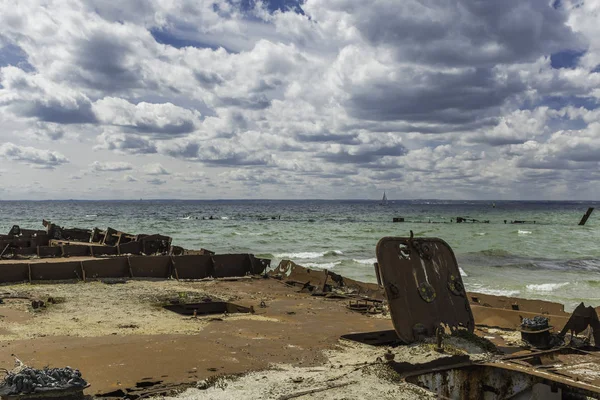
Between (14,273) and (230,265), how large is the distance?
20.1 ft

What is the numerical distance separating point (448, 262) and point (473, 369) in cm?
223

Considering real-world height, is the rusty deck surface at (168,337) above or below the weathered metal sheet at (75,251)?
below

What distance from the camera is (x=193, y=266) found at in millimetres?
16828

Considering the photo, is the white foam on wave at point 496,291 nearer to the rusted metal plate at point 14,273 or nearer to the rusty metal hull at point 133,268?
the rusty metal hull at point 133,268

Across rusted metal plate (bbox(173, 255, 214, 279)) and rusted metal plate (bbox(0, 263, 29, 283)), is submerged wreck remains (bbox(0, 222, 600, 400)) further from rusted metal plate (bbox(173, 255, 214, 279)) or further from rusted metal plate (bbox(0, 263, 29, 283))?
rusted metal plate (bbox(173, 255, 214, 279))

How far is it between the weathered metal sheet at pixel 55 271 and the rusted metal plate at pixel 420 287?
10437mm

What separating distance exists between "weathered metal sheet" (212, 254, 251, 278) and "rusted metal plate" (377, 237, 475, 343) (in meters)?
9.31

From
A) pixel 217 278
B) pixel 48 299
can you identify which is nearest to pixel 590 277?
pixel 217 278

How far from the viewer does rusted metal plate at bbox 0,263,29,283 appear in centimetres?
1473

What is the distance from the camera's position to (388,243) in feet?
27.8

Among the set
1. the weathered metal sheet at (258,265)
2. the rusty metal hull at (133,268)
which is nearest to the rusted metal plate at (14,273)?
the rusty metal hull at (133,268)

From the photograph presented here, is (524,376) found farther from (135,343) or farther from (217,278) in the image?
(217,278)

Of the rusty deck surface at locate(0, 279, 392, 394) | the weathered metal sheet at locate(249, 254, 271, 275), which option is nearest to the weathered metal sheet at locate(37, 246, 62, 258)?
the rusty deck surface at locate(0, 279, 392, 394)

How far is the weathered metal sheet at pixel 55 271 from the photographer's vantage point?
15.1 m
